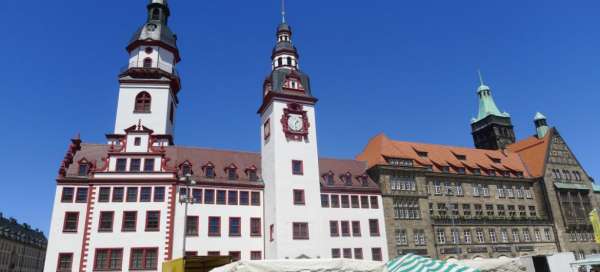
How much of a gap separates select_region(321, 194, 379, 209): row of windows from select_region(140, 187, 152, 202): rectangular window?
60.3ft

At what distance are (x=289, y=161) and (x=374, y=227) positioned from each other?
1256 centimetres

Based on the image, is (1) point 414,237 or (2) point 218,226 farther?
(1) point 414,237

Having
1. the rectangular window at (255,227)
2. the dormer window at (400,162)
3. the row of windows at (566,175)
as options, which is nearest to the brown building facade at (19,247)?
the rectangular window at (255,227)

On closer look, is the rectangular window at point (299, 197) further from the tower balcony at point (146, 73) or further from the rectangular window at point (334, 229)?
the tower balcony at point (146, 73)

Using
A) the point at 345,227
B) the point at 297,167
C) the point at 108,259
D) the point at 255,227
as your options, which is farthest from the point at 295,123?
the point at 108,259

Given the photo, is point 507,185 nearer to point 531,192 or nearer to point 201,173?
point 531,192

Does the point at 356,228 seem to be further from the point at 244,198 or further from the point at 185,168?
the point at 185,168

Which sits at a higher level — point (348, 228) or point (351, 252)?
point (348, 228)

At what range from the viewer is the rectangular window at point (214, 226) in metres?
41.2

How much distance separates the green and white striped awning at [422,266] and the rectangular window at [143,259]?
97.5 ft

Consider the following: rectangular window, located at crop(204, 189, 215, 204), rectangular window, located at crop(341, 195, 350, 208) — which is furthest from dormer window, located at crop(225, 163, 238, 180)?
rectangular window, located at crop(341, 195, 350, 208)

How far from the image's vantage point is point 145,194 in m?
40.5

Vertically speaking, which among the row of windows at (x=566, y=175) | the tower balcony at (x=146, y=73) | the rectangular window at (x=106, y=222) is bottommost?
the rectangular window at (x=106, y=222)

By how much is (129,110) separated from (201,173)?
1327 cm
